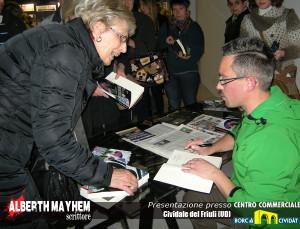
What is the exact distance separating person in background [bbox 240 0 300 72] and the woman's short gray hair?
2099 millimetres

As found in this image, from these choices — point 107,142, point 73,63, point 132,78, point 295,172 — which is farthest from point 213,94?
point 73,63

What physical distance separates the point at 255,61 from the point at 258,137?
16.4 inches

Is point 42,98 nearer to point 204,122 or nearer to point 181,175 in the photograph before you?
point 181,175

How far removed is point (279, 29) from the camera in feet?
8.71

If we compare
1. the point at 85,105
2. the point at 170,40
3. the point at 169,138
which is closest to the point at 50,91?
the point at 85,105

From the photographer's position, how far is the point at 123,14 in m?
1.12

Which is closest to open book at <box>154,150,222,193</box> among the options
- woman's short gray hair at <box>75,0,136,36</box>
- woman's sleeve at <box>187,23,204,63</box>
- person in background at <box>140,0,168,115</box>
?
woman's short gray hair at <box>75,0,136,36</box>

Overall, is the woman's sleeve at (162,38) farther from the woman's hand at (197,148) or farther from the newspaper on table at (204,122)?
the woman's hand at (197,148)

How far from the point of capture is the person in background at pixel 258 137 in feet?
3.41

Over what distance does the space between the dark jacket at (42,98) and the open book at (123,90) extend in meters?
0.71

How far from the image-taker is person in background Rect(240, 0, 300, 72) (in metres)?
2.58

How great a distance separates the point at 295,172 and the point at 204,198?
671 millimetres

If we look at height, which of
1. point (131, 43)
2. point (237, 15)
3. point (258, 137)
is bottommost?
point (258, 137)

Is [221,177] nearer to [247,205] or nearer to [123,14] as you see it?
[247,205]
